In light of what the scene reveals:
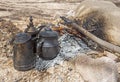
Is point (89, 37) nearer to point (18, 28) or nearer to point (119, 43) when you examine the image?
point (119, 43)

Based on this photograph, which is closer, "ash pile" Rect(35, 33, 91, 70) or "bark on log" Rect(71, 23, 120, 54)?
"ash pile" Rect(35, 33, 91, 70)

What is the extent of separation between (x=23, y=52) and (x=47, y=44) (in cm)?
29

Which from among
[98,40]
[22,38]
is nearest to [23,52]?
[22,38]

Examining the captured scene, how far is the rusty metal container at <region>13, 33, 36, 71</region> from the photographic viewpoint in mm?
2693

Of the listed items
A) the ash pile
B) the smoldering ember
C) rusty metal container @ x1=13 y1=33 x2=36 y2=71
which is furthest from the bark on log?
rusty metal container @ x1=13 y1=33 x2=36 y2=71

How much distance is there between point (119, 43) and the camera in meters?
3.33

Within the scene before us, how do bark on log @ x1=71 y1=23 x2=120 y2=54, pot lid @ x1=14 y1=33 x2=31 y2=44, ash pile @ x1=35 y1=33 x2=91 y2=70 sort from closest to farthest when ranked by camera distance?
pot lid @ x1=14 y1=33 x2=31 y2=44
ash pile @ x1=35 y1=33 x2=91 y2=70
bark on log @ x1=71 y1=23 x2=120 y2=54

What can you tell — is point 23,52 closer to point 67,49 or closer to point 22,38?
point 22,38

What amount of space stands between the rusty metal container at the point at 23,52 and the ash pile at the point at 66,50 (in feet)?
0.53

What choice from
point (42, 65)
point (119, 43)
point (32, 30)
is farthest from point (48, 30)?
point (119, 43)

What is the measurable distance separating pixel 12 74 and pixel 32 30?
563 millimetres

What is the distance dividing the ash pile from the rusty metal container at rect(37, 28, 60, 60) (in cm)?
12

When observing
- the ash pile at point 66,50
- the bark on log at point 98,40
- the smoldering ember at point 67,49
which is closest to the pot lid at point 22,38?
the smoldering ember at point 67,49

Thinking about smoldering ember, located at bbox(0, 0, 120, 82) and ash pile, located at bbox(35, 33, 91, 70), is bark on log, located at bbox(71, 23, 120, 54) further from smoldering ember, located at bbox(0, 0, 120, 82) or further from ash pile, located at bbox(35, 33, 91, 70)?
ash pile, located at bbox(35, 33, 91, 70)
